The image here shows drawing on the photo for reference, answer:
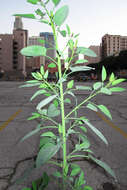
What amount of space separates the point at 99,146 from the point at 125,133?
1.18m

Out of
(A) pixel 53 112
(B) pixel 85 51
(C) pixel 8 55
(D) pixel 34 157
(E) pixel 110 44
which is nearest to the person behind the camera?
(B) pixel 85 51

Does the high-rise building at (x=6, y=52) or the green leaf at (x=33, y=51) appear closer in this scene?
the green leaf at (x=33, y=51)

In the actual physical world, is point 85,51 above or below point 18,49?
below

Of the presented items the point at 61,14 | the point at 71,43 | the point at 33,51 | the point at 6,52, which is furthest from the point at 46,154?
the point at 6,52

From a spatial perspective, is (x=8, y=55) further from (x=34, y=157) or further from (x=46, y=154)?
(x=46, y=154)

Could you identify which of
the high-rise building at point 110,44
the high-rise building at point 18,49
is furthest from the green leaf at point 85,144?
the high-rise building at point 110,44

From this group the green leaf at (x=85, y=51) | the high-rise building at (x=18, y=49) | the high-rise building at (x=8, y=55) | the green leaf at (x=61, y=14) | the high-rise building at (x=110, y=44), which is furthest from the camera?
the high-rise building at (x=110, y=44)

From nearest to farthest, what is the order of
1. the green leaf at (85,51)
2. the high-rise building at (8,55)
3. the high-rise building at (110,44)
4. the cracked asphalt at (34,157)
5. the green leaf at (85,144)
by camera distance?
the green leaf at (85,51), the green leaf at (85,144), the cracked asphalt at (34,157), the high-rise building at (8,55), the high-rise building at (110,44)

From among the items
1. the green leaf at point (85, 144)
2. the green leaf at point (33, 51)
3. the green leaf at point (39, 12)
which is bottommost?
the green leaf at point (85, 144)

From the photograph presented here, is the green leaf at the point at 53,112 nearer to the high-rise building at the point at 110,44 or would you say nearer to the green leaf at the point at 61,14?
the green leaf at the point at 61,14

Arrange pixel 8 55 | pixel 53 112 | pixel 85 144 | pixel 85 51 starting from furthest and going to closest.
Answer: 1. pixel 8 55
2. pixel 85 144
3. pixel 53 112
4. pixel 85 51

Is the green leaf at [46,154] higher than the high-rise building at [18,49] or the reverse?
the reverse

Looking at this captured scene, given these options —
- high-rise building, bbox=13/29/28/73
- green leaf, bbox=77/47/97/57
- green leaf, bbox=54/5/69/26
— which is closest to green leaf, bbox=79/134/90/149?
green leaf, bbox=77/47/97/57

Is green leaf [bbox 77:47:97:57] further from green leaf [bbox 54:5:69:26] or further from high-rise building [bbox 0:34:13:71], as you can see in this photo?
high-rise building [bbox 0:34:13:71]
